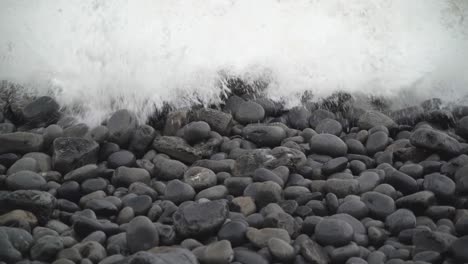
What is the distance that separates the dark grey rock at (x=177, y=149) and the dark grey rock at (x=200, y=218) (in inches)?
30.3

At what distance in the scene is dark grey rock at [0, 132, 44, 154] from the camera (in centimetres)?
354

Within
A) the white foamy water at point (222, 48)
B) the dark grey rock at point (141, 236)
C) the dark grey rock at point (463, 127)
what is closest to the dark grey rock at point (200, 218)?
the dark grey rock at point (141, 236)

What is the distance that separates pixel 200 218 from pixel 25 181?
3.48ft

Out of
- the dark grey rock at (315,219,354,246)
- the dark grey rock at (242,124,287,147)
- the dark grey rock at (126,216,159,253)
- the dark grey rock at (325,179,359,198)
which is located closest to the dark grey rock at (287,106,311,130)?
the dark grey rock at (242,124,287,147)

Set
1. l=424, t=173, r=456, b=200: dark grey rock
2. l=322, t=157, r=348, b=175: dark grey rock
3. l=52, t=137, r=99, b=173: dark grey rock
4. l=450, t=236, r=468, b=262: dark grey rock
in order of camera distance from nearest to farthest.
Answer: l=450, t=236, r=468, b=262: dark grey rock < l=424, t=173, r=456, b=200: dark grey rock < l=322, t=157, r=348, b=175: dark grey rock < l=52, t=137, r=99, b=173: dark grey rock

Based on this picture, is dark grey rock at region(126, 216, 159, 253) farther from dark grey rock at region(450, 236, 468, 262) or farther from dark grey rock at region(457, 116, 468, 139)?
dark grey rock at region(457, 116, 468, 139)

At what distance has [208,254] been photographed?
2.46 m

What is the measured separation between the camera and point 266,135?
11.9 ft

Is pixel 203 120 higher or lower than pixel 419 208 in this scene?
higher

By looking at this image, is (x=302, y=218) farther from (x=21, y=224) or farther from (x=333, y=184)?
(x=21, y=224)

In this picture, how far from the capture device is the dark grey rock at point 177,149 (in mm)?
3514

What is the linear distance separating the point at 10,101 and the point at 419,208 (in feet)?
9.24

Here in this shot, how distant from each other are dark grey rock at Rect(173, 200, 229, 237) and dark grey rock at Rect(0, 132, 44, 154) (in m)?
1.26

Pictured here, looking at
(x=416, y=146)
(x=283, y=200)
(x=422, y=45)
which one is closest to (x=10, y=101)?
(x=283, y=200)
